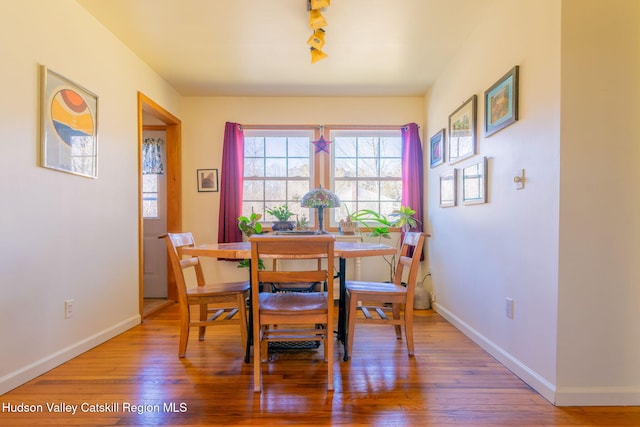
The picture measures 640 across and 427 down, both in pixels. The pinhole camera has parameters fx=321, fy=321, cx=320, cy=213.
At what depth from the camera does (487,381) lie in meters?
1.87

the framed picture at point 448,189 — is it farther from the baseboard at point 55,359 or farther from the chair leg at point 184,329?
the baseboard at point 55,359

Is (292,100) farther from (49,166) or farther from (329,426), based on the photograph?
(329,426)

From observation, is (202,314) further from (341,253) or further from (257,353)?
(341,253)

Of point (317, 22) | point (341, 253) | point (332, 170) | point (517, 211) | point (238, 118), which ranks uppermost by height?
point (317, 22)

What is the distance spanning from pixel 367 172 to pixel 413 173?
57 cm

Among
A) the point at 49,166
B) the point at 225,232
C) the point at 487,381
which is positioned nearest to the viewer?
the point at 487,381

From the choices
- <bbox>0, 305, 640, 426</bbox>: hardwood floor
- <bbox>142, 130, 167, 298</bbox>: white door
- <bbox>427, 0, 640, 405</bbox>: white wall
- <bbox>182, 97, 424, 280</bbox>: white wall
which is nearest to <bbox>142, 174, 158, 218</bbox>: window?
<bbox>142, 130, 167, 298</bbox>: white door

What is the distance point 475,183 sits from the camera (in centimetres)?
252

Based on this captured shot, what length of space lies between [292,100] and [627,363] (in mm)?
3689

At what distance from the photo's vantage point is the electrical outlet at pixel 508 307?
2.02 m

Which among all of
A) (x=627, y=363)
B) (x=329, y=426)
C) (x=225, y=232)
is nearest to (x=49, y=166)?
(x=225, y=232)

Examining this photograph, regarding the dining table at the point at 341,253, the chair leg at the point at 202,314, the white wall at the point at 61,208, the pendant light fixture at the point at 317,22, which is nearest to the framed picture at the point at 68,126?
the white wall at the point at 61,208

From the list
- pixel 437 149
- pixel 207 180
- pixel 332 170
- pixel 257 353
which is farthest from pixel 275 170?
pixel 257 353

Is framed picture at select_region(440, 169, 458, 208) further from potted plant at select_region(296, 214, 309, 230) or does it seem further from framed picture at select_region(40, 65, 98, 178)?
framed picture at select_region(40, 65, 98, 178)
